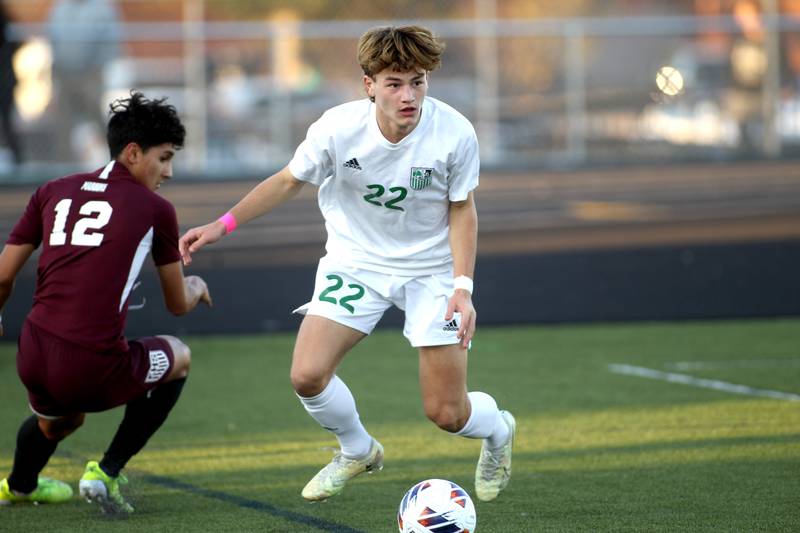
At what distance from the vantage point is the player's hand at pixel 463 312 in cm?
462

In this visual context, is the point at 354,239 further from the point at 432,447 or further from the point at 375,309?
the point at 432,447

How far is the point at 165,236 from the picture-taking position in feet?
16.1

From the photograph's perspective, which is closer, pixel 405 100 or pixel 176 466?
pixel 405 100

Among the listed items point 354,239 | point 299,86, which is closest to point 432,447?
point 354,239

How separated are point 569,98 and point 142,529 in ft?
28.5

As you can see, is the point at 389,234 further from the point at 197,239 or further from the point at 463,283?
the point at 197,239

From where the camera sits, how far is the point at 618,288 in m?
11.2

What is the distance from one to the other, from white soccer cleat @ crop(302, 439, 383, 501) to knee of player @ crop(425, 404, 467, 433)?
0.32m

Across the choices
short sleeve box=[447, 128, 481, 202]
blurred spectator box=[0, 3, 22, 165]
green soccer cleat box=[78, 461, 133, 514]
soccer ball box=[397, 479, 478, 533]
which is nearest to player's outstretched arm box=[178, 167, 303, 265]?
short sleeve box=[447, 128, 481, 202]

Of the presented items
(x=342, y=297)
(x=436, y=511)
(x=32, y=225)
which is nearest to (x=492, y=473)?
(x=436, y=511)

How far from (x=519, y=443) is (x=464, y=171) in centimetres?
202

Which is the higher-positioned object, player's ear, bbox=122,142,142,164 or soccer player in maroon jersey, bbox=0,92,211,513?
player's ear, bbox=122,142,142,164

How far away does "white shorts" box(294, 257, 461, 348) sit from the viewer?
5023mm

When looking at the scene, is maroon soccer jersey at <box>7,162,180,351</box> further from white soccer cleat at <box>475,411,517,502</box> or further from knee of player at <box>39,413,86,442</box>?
white soccer cleat at <box>475,411,517,502</box>
